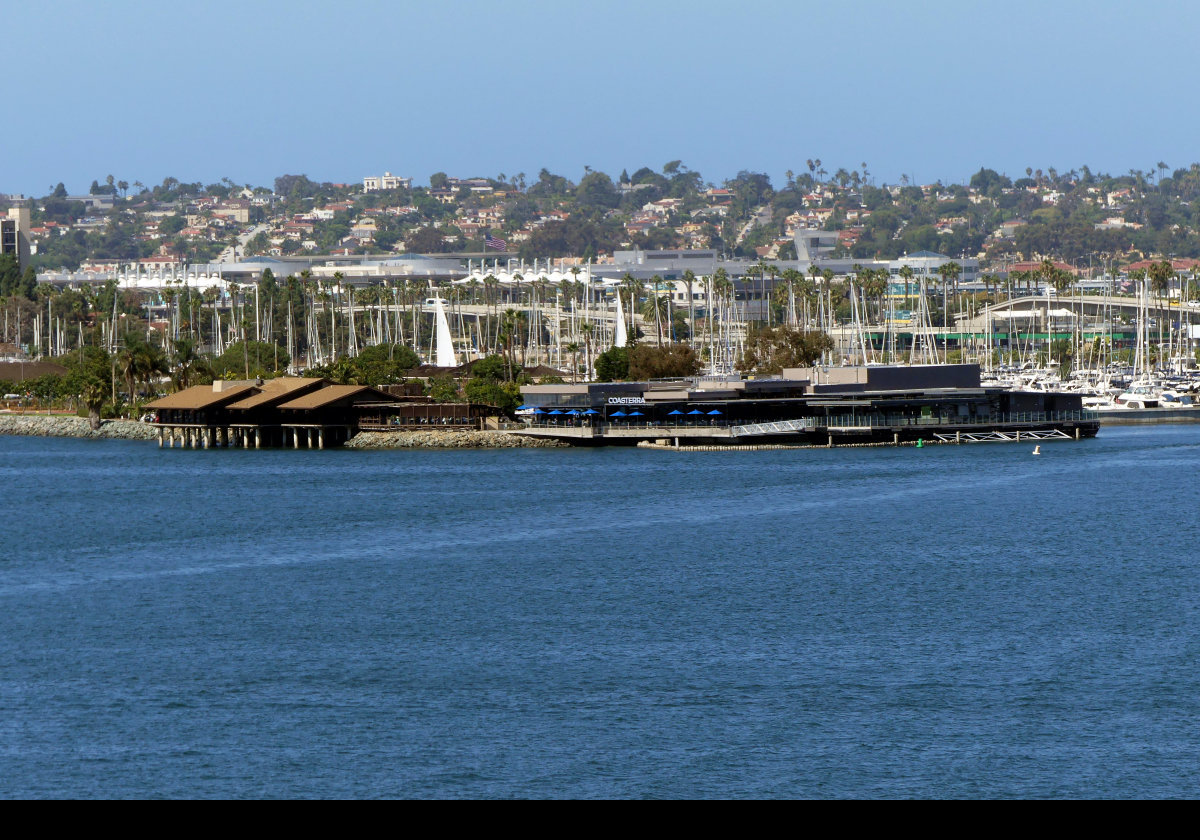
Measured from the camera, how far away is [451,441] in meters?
76.8

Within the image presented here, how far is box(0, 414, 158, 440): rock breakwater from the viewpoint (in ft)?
292

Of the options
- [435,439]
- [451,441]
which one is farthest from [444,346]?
[451,441]

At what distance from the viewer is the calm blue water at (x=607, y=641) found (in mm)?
19438

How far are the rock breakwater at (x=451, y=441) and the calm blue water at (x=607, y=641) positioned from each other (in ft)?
62.6

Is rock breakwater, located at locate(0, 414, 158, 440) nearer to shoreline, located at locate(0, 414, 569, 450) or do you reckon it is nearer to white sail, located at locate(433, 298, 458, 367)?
shoreline, located at locate(0, 414, 569, 450)

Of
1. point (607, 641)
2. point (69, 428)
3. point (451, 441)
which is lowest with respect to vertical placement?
point (607, 641)

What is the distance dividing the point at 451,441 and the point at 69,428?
29194 millimetres

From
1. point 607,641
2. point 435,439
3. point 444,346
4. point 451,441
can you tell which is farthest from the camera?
point 444,346

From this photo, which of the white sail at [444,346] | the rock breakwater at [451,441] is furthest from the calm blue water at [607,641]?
the white sail at [444,346]

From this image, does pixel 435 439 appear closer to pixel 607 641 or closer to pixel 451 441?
pixel 451 441

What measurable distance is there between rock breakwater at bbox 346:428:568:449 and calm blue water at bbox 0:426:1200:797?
19.1 metres

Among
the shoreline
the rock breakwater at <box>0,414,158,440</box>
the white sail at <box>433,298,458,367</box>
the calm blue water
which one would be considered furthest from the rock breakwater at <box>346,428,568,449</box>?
the white sail at <box>433,298,458,367</box>

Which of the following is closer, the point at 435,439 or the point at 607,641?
the point at 607,641
